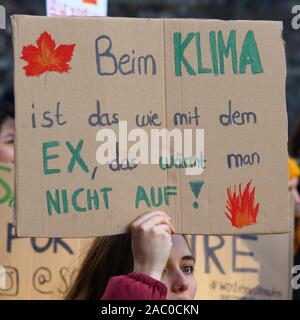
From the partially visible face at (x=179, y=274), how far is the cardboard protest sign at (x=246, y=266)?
0.97 meters

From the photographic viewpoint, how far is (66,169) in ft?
8.18

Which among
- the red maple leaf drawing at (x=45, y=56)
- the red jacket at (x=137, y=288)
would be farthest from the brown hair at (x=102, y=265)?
the red maple leaf drawing at (x=45, y=56)

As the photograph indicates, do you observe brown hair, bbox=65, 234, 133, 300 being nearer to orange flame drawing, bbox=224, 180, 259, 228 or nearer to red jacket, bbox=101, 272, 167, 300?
red jacket, bbox=101, 272, 167, 300

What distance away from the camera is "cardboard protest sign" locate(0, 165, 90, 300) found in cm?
360

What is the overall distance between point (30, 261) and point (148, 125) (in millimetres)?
1327

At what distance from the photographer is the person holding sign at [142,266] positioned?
245cm

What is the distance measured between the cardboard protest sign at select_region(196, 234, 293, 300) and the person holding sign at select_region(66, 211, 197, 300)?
2.82 feet

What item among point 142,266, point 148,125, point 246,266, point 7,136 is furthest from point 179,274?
point 7,136

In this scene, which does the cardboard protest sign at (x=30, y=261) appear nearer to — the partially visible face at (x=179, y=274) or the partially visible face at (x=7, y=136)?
the partially visible face at (x=7, y=136)

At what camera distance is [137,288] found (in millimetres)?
2420

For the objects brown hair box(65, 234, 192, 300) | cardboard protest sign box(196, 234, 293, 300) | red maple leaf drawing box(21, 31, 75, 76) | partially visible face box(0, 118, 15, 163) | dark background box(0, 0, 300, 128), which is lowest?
cardboard protest sign box(196, 234, 293, 300)

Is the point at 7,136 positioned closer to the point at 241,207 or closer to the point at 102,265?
the point at 102,265

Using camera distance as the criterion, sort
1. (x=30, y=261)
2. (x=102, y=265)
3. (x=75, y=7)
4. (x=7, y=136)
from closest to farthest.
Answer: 1. (x=102, y=265)
2. (x=75, y=7)
3. (x=30, y=261)
4. (x=7, y=136)

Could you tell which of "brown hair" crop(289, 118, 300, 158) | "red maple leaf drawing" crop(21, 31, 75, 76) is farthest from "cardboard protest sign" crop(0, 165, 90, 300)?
"brown hair" crop(289, 118, 300, 158)
